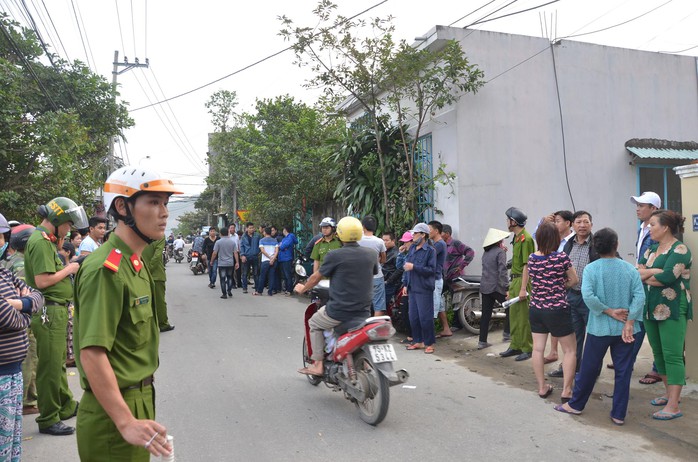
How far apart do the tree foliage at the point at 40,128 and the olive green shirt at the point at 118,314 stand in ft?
28.2

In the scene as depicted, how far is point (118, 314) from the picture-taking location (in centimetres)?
217

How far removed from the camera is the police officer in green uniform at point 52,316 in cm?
450

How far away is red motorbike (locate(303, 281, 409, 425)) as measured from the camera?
15.9 feet

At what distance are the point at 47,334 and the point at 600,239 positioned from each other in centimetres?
490

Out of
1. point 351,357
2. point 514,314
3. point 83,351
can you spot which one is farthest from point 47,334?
point 514,314

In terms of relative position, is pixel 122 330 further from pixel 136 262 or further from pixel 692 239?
pixel 692 239

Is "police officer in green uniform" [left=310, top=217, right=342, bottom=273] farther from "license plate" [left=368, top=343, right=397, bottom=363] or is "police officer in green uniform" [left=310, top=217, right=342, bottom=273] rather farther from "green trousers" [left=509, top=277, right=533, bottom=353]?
"license plate" [left=368, top=343, right=397, bottom=363]

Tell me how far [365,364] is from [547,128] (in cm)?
746

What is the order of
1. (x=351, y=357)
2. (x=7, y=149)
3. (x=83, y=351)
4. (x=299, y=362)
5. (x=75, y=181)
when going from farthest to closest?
1. (x=75, y=181)
2. (x=7, y=149)
3. (x=299, y=362)
4. (x=351, y=357)
5. (x=83, y=351)

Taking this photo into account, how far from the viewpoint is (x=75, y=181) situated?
12781 mm

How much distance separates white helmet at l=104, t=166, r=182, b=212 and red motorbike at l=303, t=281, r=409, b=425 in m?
2.98

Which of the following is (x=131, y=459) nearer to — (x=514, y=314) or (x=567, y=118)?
(x=514, y=314)

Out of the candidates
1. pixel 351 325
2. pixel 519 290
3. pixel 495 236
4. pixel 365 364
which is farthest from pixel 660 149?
pixel 365 364

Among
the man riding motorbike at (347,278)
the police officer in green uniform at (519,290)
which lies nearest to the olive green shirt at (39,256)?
the man riding motorbike at (347,278)
